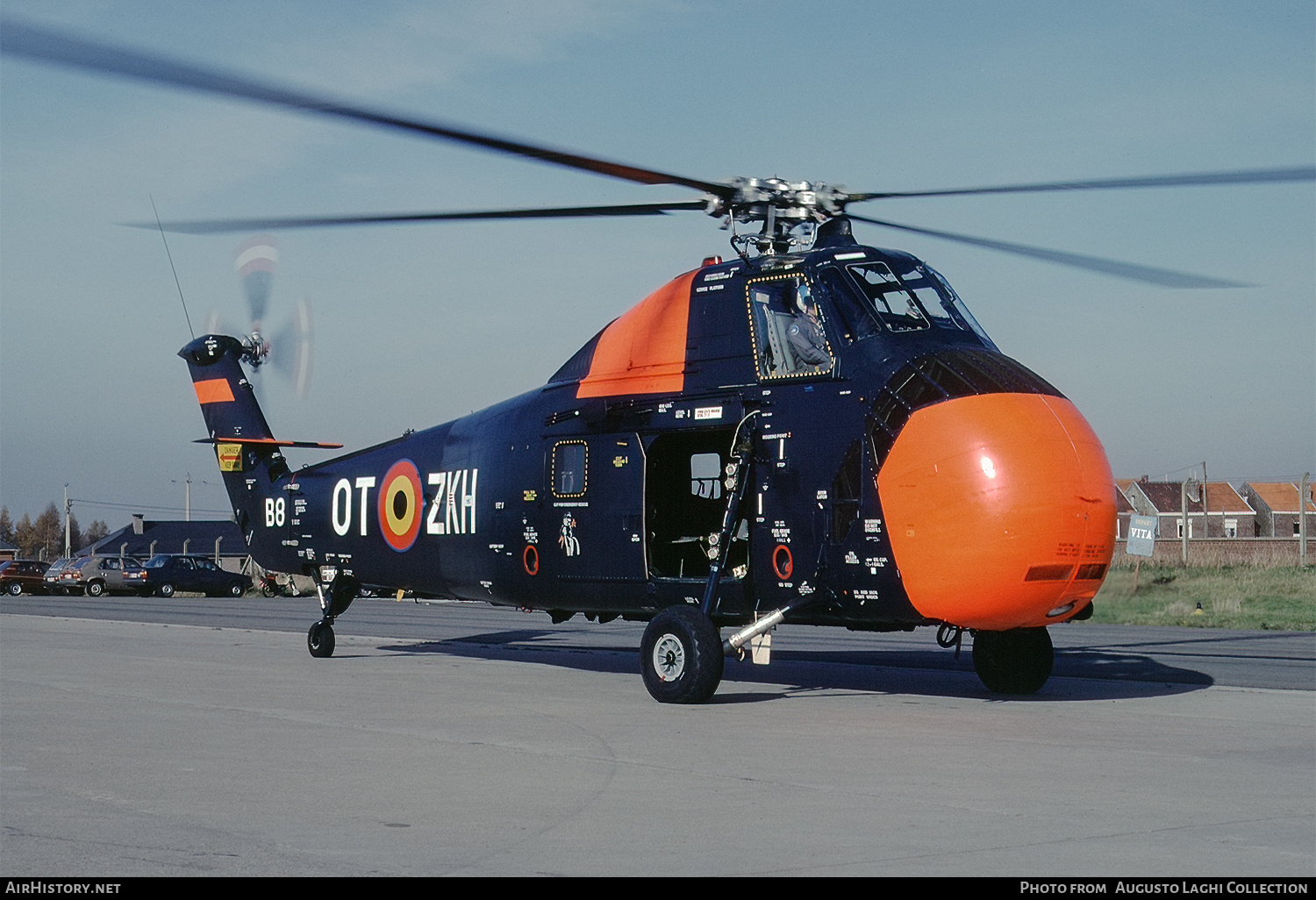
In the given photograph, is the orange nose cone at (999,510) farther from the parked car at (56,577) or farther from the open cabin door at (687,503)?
the parked car at (56,577)

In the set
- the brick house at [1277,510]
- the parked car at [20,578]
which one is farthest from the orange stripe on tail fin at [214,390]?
the brick house at [1277,510]

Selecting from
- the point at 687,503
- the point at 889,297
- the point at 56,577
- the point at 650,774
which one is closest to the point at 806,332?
the point at 889,297

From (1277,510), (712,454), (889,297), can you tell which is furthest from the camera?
(1277,510)

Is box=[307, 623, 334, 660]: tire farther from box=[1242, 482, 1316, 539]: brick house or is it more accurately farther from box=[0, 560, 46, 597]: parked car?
box=[1242, 482, 1316, 539]: brick house

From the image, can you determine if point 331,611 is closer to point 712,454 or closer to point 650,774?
point 712,454

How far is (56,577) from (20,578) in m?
2.50

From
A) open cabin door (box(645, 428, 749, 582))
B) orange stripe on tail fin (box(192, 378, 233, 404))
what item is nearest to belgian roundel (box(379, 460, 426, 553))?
open cabin door (box(645, 428, 749, 582))

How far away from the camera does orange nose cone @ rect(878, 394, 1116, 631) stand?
11812 mm

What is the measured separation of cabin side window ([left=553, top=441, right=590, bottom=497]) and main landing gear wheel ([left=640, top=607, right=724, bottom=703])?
2.36 metres

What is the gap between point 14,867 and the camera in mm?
6312

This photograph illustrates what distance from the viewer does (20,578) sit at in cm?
5600

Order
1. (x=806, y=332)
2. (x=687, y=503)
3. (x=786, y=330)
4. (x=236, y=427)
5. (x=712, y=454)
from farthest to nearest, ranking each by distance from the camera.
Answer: (x=236, y=427) < (x=687, y=503) < (x=712, y=454) < (x=786, y=330) < (x=806, y=332)

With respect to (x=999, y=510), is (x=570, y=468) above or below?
above

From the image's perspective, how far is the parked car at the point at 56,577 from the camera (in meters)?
54.4
